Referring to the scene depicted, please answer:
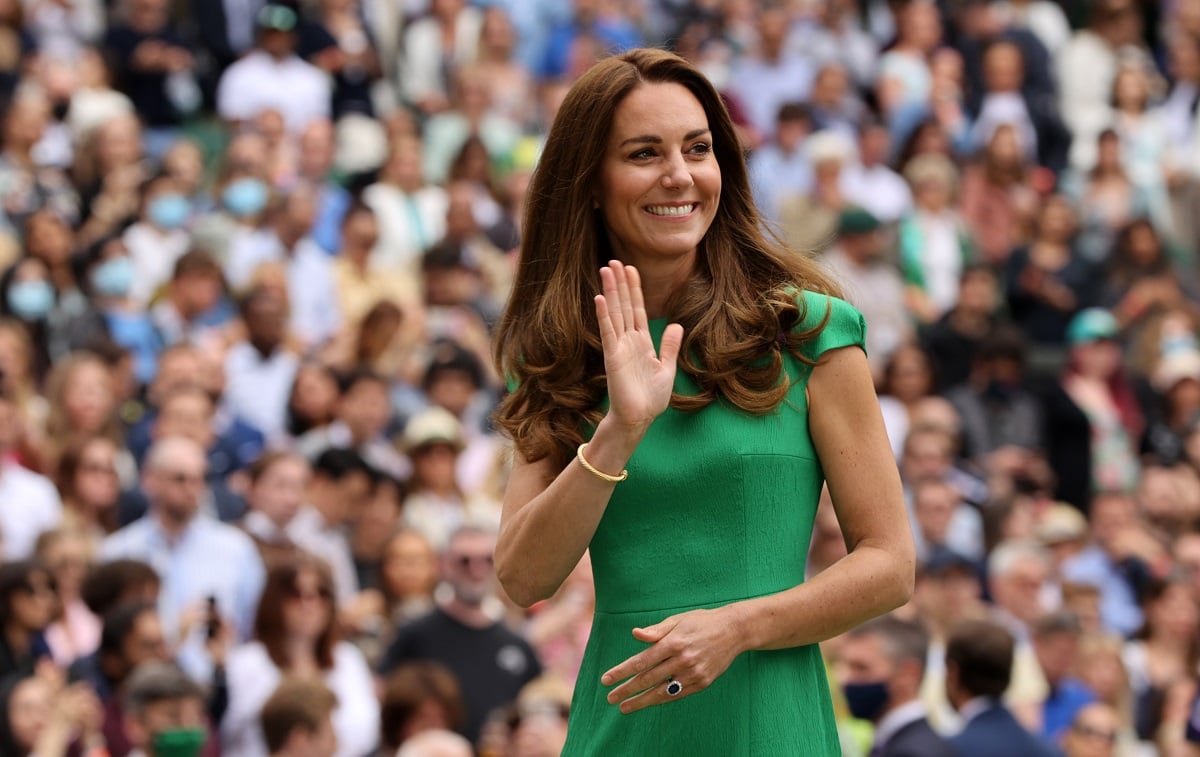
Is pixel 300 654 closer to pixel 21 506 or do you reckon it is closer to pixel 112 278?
pixel 21 506

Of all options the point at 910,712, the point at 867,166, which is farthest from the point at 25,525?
the point at 867,166

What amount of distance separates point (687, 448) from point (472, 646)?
17.1ft

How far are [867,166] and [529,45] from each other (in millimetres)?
2865

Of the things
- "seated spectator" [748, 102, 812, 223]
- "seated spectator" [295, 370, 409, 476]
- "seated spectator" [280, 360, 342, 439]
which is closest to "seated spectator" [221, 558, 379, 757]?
"seated spectator" [295, 370, 409, 476]

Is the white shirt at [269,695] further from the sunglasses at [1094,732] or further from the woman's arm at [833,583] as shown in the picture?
the woman's arm at [833,583]

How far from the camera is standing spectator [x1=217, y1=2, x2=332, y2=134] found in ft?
47.5

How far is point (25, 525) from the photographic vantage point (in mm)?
8938

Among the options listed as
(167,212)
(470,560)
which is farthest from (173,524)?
(167,212)

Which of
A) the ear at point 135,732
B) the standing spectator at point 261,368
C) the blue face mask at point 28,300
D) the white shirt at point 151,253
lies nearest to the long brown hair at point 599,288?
the ear at point 135,732

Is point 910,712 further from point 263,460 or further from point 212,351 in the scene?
point 212,351

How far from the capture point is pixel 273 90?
14531 mm

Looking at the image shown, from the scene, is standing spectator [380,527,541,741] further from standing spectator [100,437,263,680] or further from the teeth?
the teeth

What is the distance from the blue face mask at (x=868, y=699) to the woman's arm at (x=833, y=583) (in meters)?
4.28

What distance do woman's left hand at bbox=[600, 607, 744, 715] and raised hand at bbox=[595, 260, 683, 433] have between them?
300 mm
